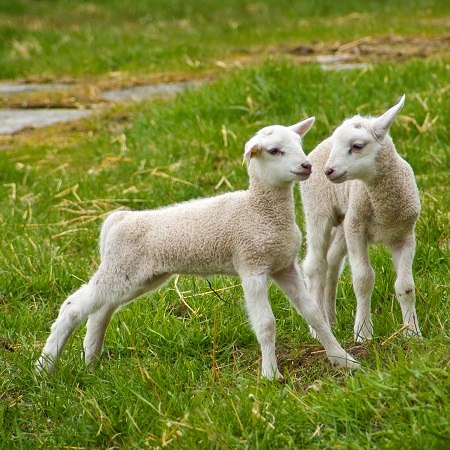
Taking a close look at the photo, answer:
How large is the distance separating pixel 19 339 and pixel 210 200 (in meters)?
1.32

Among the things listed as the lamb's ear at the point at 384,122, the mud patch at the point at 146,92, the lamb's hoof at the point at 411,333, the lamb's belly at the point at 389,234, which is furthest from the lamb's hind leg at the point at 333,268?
the mud patch at the point at 146,92

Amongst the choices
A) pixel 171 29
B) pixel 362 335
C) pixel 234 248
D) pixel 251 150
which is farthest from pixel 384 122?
pixel 171 29

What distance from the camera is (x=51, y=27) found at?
51.5 ft

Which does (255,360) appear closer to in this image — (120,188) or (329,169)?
(329,169)

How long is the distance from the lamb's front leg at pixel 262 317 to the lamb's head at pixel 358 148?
0.56 meters

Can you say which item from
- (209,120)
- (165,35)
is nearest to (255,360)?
(209,120)

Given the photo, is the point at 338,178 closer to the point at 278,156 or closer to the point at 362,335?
the point at 278,156

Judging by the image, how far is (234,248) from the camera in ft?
14.6

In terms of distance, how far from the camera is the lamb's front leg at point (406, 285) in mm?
4637

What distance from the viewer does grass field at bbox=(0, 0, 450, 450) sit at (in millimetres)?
3820

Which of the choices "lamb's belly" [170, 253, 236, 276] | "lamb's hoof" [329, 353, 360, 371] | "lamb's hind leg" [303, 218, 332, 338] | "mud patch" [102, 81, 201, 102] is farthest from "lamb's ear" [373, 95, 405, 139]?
"mud patch" [102, 81, 201, 102]

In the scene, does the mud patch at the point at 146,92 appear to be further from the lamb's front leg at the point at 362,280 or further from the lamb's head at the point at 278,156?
the lamb's head at the point at 278,156

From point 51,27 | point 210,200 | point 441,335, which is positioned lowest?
point 51,27

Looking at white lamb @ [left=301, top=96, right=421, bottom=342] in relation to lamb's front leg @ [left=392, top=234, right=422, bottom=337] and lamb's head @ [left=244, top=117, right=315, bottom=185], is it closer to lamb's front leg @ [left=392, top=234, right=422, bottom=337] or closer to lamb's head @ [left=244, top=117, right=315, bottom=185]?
lamb's front leg @ [left=392, top=234, right=422, bottom=337]
